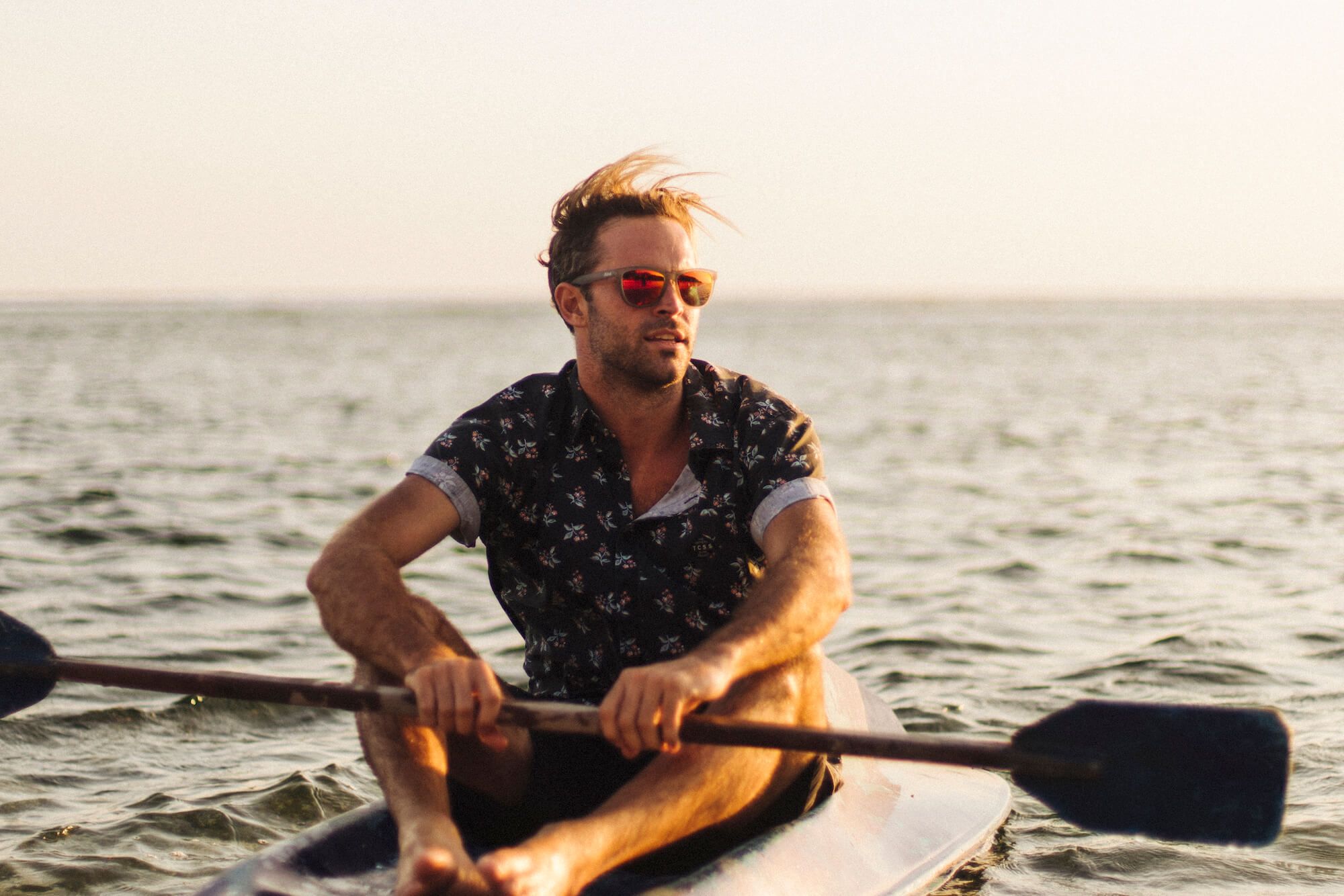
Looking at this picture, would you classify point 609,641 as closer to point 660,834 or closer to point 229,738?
point 660,834

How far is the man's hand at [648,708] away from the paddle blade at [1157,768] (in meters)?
0.79

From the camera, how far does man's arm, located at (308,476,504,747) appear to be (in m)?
3.42

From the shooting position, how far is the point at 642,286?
4379 mm

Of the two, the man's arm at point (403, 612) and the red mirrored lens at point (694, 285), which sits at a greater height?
the red mirrored lens at point (694, 285)

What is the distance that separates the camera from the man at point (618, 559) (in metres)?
3.73

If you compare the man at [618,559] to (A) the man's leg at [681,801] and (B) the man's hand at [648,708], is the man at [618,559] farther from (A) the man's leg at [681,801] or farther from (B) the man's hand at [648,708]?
(B) the man's hand at [648,708]

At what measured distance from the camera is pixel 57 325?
8262 cm

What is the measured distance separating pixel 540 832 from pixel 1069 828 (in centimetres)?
278

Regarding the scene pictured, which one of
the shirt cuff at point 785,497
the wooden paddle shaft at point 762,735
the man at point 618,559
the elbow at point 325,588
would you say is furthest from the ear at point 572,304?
the wooden paddle shaft at point 762,735

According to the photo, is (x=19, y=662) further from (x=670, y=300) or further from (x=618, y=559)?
(x=670, y=300)

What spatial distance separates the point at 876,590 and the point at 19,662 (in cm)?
669

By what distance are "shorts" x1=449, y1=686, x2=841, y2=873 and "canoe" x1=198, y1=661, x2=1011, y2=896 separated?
0.23ft

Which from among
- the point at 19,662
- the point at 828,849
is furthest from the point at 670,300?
the point at 19,662

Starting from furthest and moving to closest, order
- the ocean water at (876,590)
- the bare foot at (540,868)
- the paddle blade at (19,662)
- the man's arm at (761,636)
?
the ocean water at (876,590), the paddle blade at (19,662), the man's arm at (761,636), the bare foot at (540,868)
